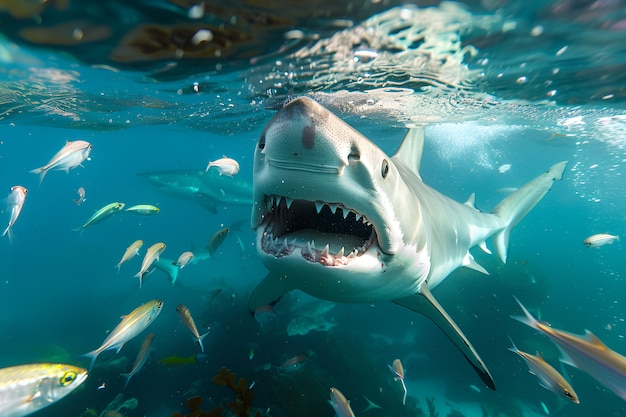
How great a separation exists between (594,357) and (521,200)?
5.09m

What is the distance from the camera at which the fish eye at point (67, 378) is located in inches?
105

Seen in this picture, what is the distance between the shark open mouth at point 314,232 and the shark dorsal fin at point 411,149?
327 centimetres

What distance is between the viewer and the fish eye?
2666 millimetres

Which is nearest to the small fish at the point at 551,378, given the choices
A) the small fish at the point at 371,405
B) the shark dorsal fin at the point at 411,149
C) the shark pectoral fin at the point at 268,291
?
the shark pectoral fin at the point at 268,291

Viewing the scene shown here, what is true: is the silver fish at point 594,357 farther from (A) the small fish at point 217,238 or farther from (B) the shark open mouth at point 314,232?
(A) the small fish at point 217,238

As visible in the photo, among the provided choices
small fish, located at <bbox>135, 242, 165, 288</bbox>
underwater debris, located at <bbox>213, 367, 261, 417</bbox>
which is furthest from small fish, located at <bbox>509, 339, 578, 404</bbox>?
small fish, located at <bbox>135, 242, 165, 288</bbox>

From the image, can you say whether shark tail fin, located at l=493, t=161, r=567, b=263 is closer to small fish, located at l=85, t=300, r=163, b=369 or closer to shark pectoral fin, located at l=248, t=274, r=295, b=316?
shark pectoral fin, located at l=248, t=274, r=295, b=316

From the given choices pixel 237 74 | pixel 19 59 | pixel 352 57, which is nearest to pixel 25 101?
pixel 19 59

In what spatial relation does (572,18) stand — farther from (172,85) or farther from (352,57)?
(172,85)

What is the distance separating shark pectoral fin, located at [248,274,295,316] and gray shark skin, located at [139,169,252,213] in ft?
40.2

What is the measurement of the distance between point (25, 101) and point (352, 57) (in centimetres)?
1243

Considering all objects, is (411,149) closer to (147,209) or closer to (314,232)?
(314,232)

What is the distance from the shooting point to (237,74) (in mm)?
9164

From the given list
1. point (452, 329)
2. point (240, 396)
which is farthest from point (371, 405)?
point (452, 329)
